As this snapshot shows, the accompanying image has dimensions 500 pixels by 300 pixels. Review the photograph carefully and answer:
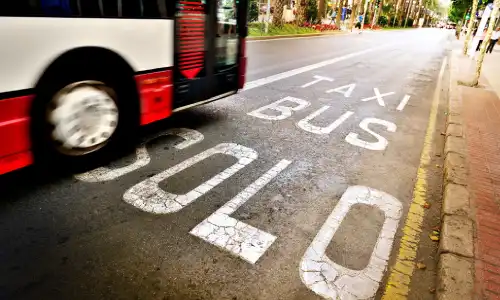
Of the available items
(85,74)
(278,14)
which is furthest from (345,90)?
(278,14)

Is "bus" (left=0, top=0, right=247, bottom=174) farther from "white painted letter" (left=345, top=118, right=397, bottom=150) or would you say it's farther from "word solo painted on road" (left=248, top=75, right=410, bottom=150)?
"white painted letter" (left=345, top=118, right=397, bottom=150)

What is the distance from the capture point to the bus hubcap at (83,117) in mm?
3738

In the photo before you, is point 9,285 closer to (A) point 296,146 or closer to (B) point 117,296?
(B) point 117,296

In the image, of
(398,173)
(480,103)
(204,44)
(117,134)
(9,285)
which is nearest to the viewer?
(9,285)

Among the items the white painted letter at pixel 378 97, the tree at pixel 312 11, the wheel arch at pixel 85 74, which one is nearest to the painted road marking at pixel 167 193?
the wheel arch at pixel 85 74

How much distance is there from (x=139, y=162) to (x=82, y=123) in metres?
0.78

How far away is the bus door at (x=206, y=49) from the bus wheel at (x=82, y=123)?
2.87 ft

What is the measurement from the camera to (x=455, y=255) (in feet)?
10.1

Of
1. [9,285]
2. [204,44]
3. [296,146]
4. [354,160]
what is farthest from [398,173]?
[9,285]

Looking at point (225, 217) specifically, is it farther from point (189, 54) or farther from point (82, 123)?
point (189, 54)

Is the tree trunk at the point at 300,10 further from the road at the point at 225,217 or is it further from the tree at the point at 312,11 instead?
the road at the point at 225,217

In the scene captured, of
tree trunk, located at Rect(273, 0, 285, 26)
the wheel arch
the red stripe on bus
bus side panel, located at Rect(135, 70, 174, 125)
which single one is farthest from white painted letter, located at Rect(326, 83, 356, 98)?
tree trunk, located at Rect(273, 0, 285, 26)

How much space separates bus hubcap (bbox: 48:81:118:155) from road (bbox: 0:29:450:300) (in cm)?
36

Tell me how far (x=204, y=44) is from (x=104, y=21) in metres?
1.68
